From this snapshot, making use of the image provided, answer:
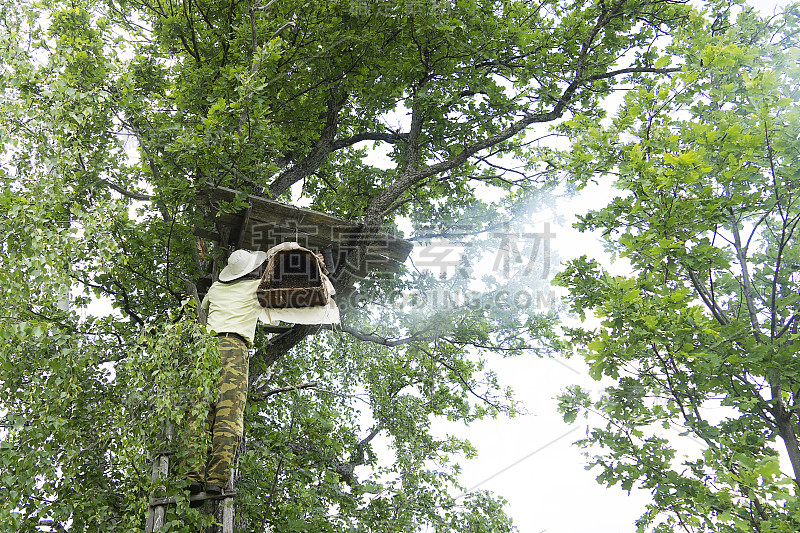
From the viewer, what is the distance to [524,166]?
888 centimetres

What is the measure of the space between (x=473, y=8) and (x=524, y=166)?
3202 mm

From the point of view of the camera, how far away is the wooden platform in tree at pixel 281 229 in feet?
17.6

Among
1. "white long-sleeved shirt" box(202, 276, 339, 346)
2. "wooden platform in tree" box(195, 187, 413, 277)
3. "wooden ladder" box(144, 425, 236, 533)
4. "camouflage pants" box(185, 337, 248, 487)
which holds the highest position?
"wooden platform in tree" box(195, 187, 413, 277)

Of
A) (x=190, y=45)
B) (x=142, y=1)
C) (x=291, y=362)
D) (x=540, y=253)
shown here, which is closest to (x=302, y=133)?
(x=190, y=45)

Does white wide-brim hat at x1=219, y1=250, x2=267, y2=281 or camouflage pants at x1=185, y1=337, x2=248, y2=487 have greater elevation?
white wide-brim hat at x1=219, y1=250, x2=267, y2=281

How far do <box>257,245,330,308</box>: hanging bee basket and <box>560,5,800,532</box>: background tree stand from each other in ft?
7.48

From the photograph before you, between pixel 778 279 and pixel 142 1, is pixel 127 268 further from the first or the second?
pixel 778 279

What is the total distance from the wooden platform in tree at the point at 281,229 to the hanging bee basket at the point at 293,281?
1.86 feet

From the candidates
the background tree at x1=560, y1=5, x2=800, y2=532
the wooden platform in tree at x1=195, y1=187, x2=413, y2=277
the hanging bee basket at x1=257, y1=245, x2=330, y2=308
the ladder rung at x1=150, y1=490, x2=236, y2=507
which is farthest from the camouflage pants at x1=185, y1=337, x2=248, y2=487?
the background tree at x1=560, y1=5, x2=800, y2=532

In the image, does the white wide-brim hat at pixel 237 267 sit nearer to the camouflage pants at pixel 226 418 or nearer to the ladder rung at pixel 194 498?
the camouflage pants at pixel 226 418

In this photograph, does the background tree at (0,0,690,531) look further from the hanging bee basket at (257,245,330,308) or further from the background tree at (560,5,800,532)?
the background tree at (560,5,800,532)

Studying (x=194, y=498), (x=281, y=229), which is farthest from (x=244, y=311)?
(x=194, y=498)

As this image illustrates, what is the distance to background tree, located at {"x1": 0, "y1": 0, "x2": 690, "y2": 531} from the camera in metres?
3.51

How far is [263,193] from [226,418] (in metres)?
3.31
